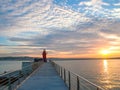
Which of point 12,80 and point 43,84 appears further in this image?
point 12,80

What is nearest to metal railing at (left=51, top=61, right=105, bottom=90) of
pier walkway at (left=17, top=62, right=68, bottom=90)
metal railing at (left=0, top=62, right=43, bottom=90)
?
pier walkway at (left=17, top=62, right=68, bottom=90)

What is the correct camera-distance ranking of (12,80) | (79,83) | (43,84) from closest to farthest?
(79,83) → (43,84) → (12,80)

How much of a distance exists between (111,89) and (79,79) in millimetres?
35542

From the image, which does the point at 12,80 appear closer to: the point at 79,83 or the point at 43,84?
the point at 43,84

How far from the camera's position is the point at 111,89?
4400 cm

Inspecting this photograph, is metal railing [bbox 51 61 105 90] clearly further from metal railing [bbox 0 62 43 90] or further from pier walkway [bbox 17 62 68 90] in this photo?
metal railing [bbox 0 62 43 90]

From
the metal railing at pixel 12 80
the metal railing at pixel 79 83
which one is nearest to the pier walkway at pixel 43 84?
the metal railing at pixel 12 80

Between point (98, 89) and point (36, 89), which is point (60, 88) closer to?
point (36, 89)

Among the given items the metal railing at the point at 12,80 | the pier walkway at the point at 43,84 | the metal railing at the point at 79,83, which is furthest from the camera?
the pier walkway at the point at 43,84

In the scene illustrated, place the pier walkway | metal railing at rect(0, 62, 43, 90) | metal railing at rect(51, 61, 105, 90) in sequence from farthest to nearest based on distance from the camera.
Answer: the pier walkway → metal railing at rect(0, 62, 43, 90) → metal railing at rect(51, 61, 105, 90)

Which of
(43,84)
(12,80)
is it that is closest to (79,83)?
(43,84)

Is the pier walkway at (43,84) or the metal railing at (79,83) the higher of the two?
the metal railing at (79,83)

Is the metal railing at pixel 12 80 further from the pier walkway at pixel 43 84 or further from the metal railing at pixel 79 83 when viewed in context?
the metal railing at pixel 79 83

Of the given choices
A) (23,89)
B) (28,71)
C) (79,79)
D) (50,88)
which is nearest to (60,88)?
(50,88)
